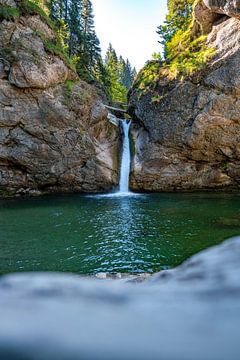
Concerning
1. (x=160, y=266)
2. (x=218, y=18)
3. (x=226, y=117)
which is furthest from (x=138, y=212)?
(x=218, y=18)

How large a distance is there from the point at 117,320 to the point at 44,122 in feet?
64.0

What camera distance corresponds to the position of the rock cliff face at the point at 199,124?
1844cm

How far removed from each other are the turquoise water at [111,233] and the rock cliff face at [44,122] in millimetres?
3816

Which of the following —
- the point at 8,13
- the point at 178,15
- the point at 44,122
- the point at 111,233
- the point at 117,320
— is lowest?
the point at 111,233

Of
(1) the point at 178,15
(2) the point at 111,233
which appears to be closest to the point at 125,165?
(2) the point at 111,233

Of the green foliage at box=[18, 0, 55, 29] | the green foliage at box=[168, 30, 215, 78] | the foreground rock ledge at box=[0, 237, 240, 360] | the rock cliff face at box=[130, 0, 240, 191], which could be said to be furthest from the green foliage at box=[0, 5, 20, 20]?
the foreground rock ledge at box=[0, 237, 240, 360]

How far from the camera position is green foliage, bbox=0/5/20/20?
17.6 metres

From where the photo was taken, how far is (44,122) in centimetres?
1900

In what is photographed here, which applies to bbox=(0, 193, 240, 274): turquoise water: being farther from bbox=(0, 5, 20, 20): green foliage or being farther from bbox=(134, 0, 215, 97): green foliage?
bbox=(0, 5, 20, 20): green foliage

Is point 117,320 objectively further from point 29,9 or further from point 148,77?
point 148,77

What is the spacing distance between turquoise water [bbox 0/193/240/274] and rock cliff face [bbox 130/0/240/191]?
3.99 meters

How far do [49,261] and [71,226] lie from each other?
13.0 ft

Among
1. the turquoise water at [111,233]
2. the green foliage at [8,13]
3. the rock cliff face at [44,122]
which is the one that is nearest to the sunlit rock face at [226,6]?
the rock cliff face at [44,122]

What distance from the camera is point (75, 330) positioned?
93 centimetres
